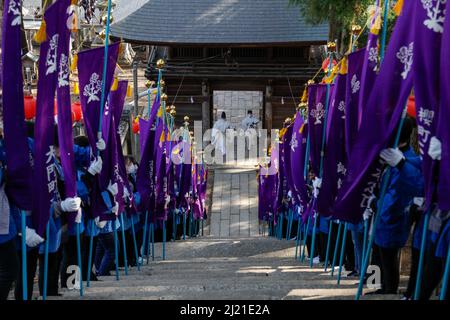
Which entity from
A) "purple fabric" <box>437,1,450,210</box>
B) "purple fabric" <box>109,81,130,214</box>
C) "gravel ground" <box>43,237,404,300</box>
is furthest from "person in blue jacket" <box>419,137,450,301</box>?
"purple fabric" <box>109,81,130,214</box>

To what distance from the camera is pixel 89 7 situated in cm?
2281

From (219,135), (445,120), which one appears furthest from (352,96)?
(219,135)

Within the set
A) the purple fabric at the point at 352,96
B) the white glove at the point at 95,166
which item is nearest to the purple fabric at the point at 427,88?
the purple fabric at the point at 352,96

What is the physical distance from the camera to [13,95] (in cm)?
477

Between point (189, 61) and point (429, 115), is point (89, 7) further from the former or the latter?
point (429, 115)

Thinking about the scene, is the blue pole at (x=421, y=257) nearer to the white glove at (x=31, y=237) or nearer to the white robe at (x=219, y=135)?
the white glove at (x=31, y=237)

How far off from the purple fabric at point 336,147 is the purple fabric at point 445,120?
265 centimetres

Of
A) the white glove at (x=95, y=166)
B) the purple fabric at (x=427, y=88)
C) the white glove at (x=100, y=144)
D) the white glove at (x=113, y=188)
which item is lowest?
the white glove at (x=113, y=188)

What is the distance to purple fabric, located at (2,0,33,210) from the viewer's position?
475cm

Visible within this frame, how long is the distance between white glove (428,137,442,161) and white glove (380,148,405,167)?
646 mm

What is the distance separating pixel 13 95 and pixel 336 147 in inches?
146

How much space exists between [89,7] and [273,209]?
430 inches

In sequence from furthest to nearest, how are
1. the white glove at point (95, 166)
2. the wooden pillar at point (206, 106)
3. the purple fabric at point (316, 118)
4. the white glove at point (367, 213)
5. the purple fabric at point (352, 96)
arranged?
the wooden pillar at point (206, 106) < the purple fabric at point (316, 118) < the white glove at point (95, 166) < the purple fabric at point (352, 96) < the white glove at point (367, 213)

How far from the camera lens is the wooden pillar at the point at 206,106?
25.0m
